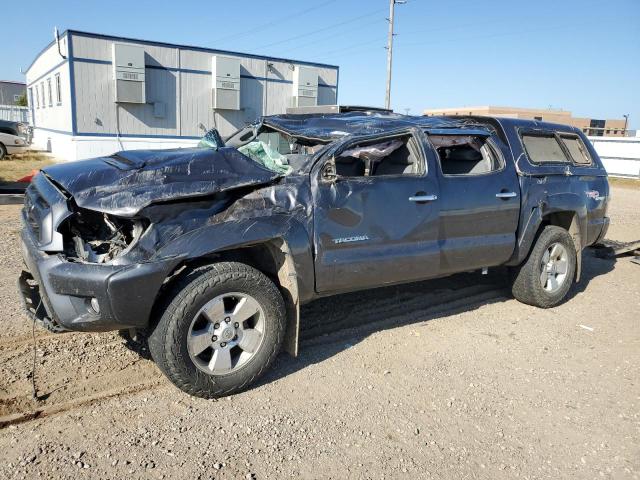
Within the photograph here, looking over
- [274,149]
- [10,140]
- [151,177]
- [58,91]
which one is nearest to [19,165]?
[10,140]

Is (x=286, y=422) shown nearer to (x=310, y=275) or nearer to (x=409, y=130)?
(x=310, y=275)

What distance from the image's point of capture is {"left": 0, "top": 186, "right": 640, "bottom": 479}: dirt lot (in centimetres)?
297

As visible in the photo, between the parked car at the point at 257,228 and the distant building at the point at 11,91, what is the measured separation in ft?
216

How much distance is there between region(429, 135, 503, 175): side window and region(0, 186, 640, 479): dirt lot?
4.86 ft

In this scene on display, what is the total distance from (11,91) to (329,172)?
68835 mm

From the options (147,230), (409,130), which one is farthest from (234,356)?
(409,130)

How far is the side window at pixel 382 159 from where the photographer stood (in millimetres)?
4387

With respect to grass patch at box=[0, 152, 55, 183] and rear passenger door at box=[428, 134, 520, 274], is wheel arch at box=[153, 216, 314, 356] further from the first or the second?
grass patch at box=[0, 152, 55, 183]

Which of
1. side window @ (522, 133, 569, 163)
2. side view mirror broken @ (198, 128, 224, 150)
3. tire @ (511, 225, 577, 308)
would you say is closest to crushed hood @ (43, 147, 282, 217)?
side view mirror broken @ (198, 128, 224, 150)

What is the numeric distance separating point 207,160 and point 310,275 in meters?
1.09

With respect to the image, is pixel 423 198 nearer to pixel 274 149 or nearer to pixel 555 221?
pixel 274 149

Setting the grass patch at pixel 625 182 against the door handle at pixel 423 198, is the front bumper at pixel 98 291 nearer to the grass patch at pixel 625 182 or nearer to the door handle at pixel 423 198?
the door handle at pixel 423 198

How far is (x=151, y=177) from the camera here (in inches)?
136

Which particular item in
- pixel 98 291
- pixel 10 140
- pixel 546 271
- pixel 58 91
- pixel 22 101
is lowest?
pixel 546 271
